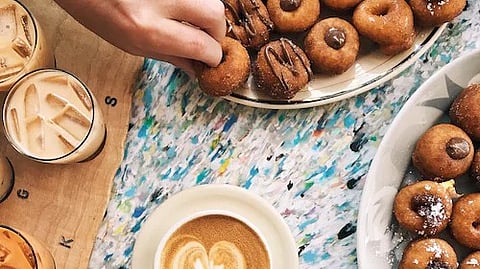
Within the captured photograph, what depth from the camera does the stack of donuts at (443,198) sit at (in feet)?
5.11

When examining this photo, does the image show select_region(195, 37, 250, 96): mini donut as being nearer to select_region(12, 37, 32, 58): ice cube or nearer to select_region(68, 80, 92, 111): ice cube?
select_region(68, 80, 92, 111): ice cube

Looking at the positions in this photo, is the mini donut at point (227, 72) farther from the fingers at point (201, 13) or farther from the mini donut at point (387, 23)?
the mini donut at point (387, 23)

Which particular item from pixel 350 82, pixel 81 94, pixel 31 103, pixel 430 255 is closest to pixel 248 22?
pixel 350 82

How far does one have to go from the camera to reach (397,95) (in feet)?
5.62

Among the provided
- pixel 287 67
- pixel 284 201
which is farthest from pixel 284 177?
pixel 287 67

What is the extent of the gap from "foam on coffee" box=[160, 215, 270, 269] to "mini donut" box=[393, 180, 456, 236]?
274mm

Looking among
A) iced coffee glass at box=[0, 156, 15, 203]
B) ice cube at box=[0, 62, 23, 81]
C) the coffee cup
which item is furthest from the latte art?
ice cube at box=[0, 62, 23, 81]

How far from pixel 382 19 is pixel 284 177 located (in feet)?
1.22

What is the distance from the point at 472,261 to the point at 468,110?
0.94 ft

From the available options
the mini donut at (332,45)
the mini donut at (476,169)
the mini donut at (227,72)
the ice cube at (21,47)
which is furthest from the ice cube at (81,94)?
the mini donut at (476,169)

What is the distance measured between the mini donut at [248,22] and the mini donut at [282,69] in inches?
1.2

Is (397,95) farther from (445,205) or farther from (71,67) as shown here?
(71,67)

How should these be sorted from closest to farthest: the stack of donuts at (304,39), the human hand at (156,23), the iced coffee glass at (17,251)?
the human hand at (156,23)
the iced coffee glass at (17,251)
the stack of donuts at (304,39)

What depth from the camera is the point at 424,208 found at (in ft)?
5.11
